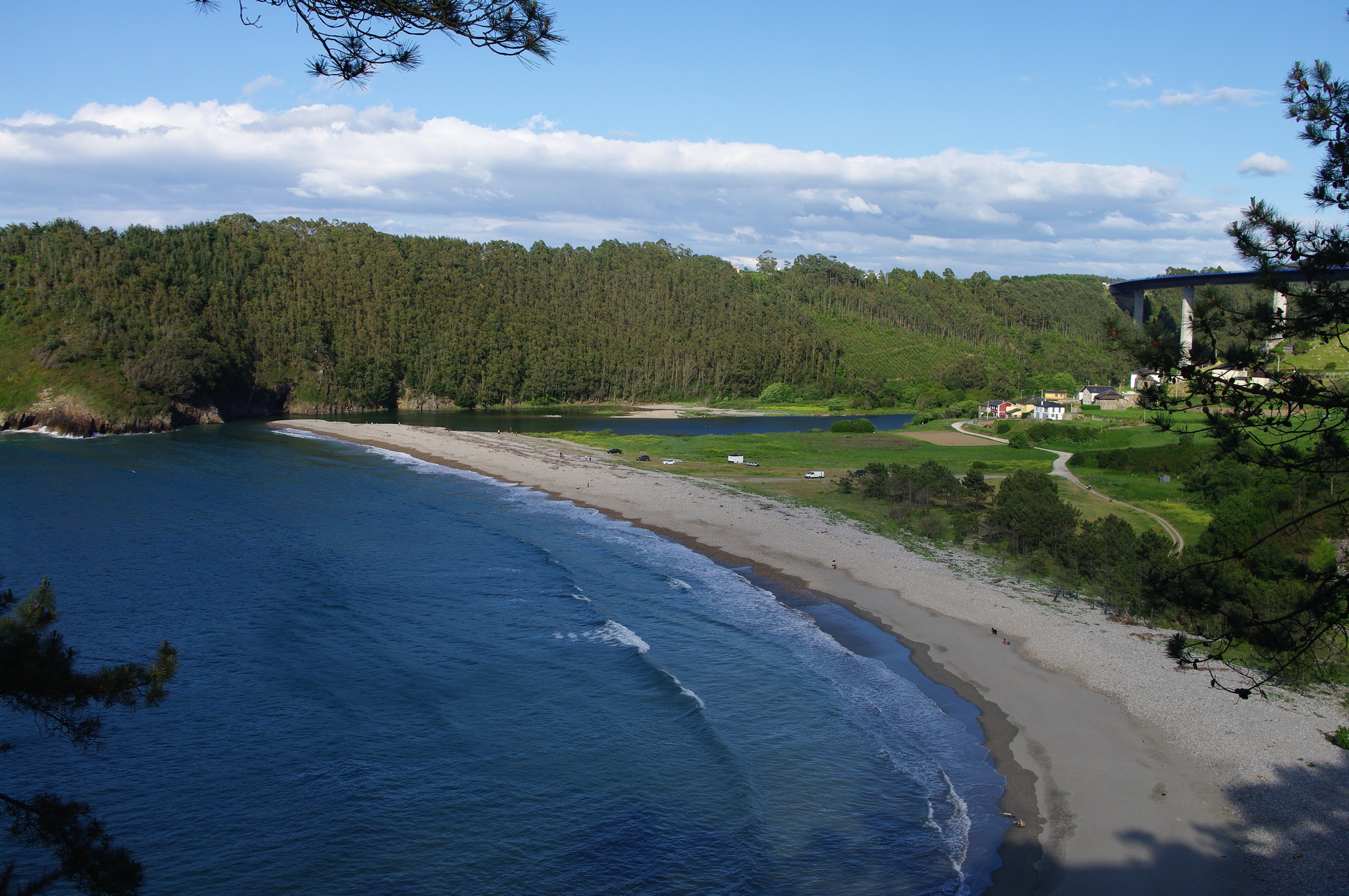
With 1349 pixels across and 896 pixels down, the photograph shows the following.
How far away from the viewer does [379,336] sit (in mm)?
147000

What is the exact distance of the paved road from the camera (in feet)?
122

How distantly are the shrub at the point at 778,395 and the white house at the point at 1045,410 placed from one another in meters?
51.9

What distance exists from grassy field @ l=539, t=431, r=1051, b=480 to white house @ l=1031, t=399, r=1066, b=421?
1803cm

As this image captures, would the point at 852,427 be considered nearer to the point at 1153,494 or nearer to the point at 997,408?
the point at 997,408

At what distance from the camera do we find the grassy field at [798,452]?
63594mm

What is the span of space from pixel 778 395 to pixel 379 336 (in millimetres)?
72287

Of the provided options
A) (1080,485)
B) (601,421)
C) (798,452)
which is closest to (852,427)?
(798,452)

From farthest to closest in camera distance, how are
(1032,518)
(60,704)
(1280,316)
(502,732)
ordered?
(1032,518) → (502,732) → (1280,316) → (60,704)

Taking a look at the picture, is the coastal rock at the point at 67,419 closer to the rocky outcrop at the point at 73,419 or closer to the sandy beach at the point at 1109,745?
the rocky outcrop at the point at 73,419

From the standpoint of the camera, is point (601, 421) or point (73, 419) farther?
point (601, 421)

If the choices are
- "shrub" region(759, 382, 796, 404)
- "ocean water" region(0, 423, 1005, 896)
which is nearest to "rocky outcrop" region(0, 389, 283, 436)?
"ocean water" region(0, 423, 1005, 896)

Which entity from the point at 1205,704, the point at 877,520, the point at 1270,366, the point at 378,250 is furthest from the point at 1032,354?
the point at 1270,366

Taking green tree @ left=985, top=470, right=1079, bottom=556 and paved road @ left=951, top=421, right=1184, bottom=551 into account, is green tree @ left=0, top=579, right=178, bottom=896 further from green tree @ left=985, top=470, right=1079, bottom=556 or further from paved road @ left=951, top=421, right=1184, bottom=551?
paved road @ left=951, top=421, right=1184, bottom=551

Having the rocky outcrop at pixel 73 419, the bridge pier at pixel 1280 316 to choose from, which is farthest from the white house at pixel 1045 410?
the rocky outcrop at pixel 73 419
